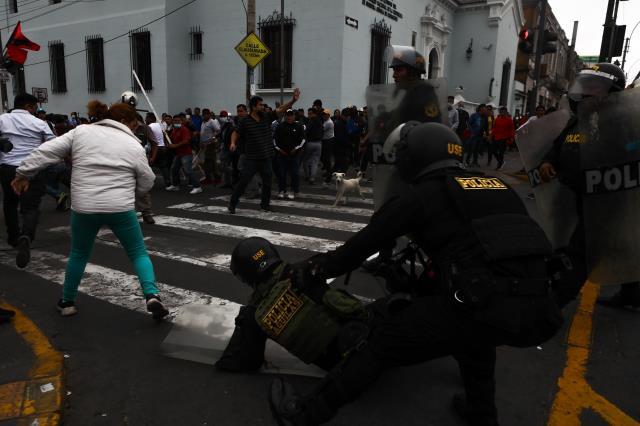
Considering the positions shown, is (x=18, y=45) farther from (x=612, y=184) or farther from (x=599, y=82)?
(x=612, y=184)

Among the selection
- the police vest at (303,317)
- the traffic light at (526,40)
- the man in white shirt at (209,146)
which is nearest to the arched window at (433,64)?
the traffic light at (526,40)

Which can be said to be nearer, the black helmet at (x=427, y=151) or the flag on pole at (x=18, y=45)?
the black helmet at (x=427, y=151)

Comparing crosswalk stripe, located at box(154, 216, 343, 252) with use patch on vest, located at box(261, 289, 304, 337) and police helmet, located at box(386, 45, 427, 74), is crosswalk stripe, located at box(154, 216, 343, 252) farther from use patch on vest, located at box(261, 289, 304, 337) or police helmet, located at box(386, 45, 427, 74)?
use patch on vest, located at box(261, 289, 304, 337)

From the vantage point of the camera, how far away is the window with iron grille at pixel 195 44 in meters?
18.8

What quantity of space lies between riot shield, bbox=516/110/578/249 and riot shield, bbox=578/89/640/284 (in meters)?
0.30

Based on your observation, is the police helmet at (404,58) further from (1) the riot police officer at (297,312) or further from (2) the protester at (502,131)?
(2) the protester at (502,131)

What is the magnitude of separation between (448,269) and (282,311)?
986mm

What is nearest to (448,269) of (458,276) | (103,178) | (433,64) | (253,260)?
(458,276)

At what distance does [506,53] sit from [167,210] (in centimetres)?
2678

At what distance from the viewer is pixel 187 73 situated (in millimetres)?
19281

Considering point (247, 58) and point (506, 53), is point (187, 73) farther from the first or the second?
point (506, 53)

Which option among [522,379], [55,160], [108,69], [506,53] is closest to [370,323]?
[522,379]

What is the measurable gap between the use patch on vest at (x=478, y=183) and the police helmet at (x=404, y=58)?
2273 mm

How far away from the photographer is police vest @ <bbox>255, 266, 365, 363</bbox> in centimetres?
248
